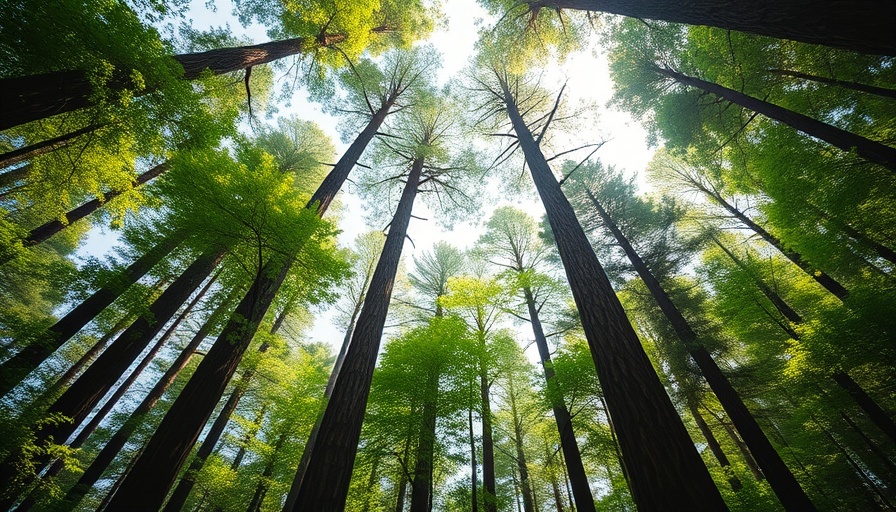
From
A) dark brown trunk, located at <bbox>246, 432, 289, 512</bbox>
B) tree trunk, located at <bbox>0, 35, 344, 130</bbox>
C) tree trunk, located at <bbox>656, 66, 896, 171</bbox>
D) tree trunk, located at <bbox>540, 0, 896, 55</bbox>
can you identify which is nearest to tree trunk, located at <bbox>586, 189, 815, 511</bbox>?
tree trunk, located at <bbox>656, 66, 896, 171</bbox>

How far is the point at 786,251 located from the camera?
30.8ft

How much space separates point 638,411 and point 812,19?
3125 millimetres

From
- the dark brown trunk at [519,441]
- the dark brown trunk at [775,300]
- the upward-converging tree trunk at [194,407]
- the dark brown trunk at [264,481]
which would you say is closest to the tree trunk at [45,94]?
the upward-converging tree trunk at [194,407]

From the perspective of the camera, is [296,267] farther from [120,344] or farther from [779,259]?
[779,259]

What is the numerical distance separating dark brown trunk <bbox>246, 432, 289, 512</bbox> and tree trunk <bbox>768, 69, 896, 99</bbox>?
15552mm

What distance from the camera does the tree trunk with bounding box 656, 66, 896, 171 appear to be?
5.05 m

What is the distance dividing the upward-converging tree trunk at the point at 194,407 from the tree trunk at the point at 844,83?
1108 centimetres

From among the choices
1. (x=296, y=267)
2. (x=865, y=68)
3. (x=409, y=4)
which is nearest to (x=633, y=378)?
(x=296, y=267)

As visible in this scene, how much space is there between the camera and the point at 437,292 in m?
11.9

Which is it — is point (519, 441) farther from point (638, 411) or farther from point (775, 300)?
point (638, 411)

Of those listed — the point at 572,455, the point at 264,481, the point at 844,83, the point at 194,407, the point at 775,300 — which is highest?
the point at 844,83

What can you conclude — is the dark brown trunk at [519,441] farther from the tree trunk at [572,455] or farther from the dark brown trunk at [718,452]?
the dark brown trunk at [718,452]

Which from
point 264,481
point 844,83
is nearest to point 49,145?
point 264,481

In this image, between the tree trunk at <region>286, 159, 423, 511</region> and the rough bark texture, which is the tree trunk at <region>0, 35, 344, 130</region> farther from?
the tree trunk at <region>286, 159, 423, 511</region>
